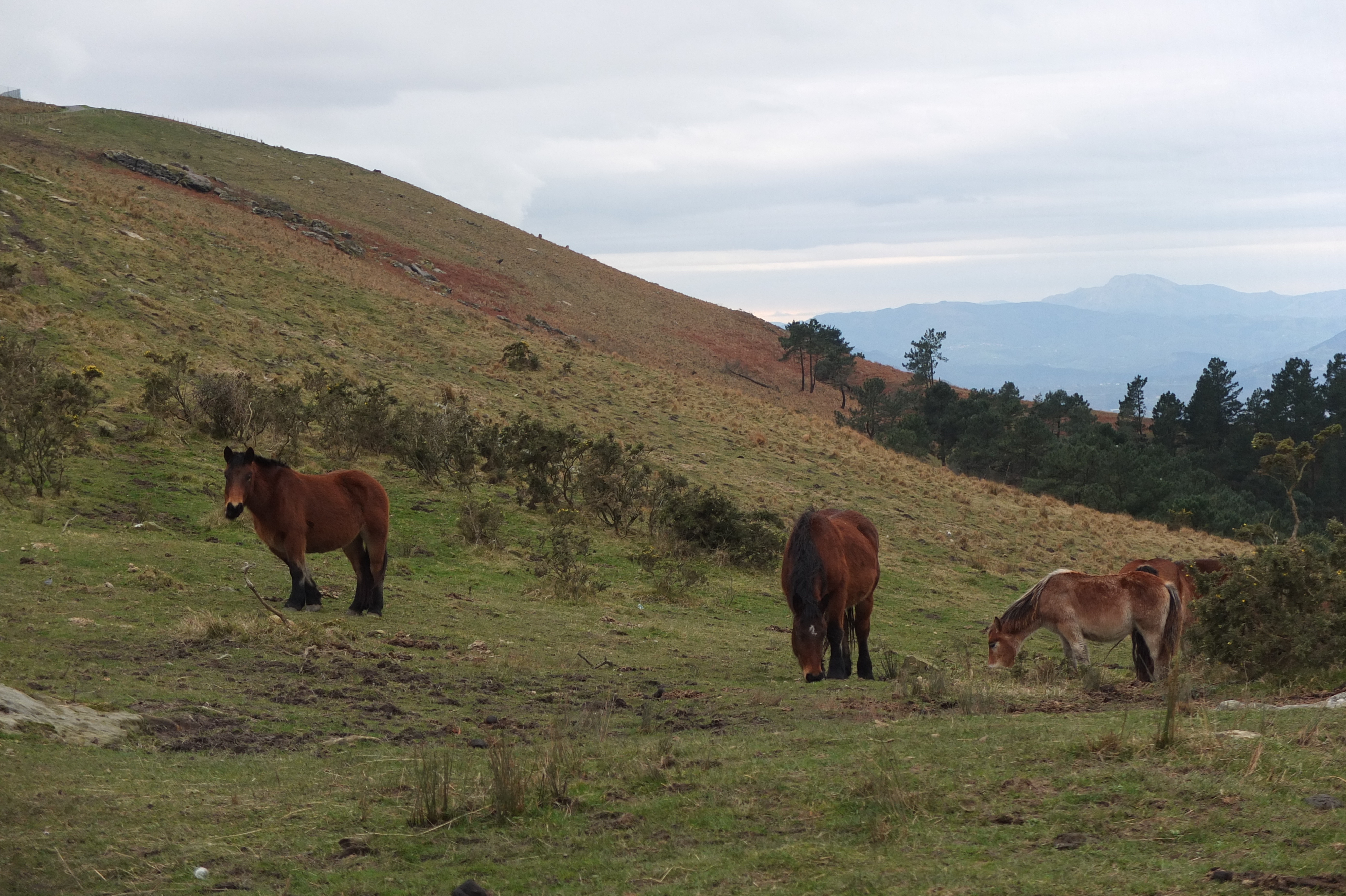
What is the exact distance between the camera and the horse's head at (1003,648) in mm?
12734

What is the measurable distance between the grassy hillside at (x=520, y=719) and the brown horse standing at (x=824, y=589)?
508mm

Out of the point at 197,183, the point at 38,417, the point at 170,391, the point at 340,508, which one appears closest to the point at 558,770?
the point at 340,508

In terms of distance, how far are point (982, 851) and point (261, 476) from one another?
10.6 m

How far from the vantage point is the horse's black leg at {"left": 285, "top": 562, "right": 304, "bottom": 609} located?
13188mm

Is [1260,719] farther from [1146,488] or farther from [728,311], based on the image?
[728,311]

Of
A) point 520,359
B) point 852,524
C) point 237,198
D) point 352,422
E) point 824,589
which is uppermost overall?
point 237,198

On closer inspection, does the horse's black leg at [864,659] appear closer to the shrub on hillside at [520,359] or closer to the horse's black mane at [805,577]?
the horse's black mane at [805,577]

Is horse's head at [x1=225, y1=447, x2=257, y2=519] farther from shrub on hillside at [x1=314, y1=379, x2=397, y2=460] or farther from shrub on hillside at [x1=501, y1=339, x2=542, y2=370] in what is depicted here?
shrub on hillside at [x1=501, y1=339, x2=542, y2=370]

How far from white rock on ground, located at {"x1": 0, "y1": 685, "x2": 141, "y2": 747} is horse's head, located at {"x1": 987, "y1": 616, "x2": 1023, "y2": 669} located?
9513mm

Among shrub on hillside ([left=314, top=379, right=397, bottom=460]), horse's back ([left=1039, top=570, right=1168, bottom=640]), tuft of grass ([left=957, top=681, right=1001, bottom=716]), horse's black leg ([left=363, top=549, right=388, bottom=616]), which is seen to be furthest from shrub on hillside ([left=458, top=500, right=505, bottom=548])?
tuft of grass ([left=957, top=681, right=1001, bottom=716])

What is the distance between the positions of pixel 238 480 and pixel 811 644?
24.0ft

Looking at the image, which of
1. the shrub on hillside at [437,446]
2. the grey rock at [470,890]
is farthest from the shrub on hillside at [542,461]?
the grey rock at [470,890]

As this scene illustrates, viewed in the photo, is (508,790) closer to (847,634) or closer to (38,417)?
(847,634)

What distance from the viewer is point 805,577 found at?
11766 mm
